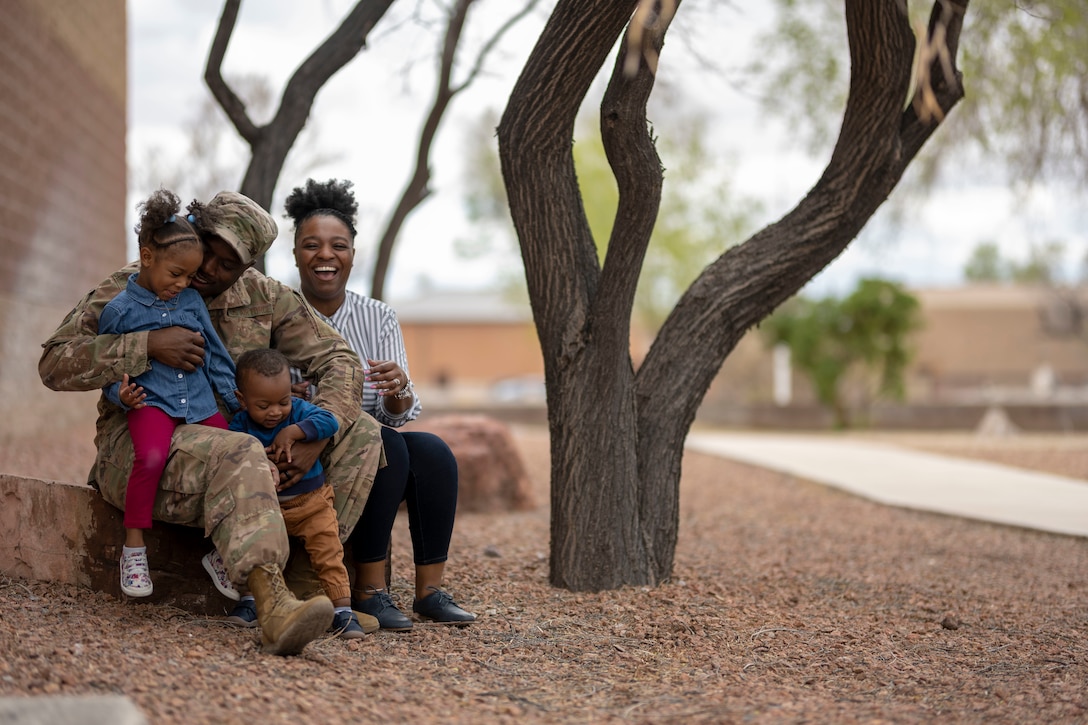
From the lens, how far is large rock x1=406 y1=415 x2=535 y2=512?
7.78 metres

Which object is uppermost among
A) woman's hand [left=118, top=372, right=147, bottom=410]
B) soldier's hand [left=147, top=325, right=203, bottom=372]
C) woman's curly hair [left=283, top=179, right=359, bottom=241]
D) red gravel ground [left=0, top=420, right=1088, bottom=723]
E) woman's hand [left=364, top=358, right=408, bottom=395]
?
woman's curly hair [left=283, top=179, right=359, bottom=241]

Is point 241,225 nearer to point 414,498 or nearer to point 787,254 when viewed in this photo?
point 414,498

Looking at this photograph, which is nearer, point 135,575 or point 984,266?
point 135,575

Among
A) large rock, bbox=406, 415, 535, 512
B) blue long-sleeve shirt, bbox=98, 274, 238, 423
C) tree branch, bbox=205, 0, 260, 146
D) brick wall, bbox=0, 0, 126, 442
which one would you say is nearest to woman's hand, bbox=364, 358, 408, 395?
blue long-sleeve shirt, bbox=98, 274, 238, 423

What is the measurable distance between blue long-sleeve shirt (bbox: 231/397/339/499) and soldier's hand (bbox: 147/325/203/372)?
11.5 inches

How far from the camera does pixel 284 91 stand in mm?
6250

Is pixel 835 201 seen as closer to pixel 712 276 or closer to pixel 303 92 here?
pixel 712 276

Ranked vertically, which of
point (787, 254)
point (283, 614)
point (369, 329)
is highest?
point (787, 254)

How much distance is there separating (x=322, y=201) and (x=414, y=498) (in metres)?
1.29

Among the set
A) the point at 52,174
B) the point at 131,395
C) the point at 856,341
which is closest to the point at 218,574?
the point at 131,395

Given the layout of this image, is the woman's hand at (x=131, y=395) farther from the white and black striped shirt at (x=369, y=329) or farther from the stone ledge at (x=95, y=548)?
the white and black striped shirt at (x=369, y=329)

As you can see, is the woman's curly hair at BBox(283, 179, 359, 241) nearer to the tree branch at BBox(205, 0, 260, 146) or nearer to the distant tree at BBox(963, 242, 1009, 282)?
the tree branch at BBox(205, 0, 260, 146)

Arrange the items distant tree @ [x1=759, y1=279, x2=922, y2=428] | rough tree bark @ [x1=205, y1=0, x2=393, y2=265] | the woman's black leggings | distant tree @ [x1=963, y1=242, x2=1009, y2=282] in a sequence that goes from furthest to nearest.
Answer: distant tree @ [x1=963, y1=242, x2=1009, y2=282]
distant tree @ [x1=759, y1=279, x2=922, y2=428]
rough tree bark @ [x1=205, y1=0, x2=393, y2=265]
the woman's black leggings

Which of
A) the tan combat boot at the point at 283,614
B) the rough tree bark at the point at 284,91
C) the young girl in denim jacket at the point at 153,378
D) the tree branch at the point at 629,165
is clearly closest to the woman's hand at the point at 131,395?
the young girl in denim jacket at the point at 153,378
